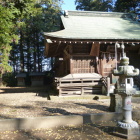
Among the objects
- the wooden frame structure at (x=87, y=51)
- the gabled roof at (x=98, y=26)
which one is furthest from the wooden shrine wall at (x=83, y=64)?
the gabled roof at (x=98, y=26)

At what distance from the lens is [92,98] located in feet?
29.5

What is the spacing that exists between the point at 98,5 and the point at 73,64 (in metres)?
27.0

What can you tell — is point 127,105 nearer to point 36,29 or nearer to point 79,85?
point 79,85

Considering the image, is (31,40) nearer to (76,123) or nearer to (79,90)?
(79,90)

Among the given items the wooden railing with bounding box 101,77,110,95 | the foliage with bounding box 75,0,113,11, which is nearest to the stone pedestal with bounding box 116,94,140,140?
the wooden railing with bounding box 101,77,110,95

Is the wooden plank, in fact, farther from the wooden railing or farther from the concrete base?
the concrete base

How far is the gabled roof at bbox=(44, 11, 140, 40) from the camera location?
32.7ft

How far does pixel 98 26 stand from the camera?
1252 centimetres

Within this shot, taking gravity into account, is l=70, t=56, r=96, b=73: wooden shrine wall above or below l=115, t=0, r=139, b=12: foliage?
below

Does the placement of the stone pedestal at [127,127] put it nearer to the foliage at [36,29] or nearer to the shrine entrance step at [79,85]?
the shrine entrance step at [79,85]

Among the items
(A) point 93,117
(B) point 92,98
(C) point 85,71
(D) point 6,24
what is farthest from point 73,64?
(A) point 93,117

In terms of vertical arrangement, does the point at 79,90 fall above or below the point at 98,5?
below

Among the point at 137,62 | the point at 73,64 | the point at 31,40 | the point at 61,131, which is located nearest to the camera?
the point at 61,131

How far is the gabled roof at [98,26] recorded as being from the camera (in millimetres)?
9962
